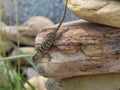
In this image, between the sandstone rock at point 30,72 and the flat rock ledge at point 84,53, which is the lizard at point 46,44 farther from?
the sandstone rock at point 30,72

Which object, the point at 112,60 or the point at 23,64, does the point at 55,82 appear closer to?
the point at 112,60

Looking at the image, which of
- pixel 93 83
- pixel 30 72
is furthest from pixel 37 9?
pixel 93 83

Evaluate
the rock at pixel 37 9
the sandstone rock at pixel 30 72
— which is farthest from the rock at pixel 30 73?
the rock at pixel 37 9

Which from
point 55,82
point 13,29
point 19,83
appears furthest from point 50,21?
point 55,82

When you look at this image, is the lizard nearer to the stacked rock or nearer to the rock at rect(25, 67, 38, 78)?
the stacked rock

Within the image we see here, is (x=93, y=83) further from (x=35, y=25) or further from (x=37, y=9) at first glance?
(x=37, y=9)

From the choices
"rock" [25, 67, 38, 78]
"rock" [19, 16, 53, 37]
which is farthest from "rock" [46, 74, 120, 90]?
"rock" [19, 16, 53, 37]
